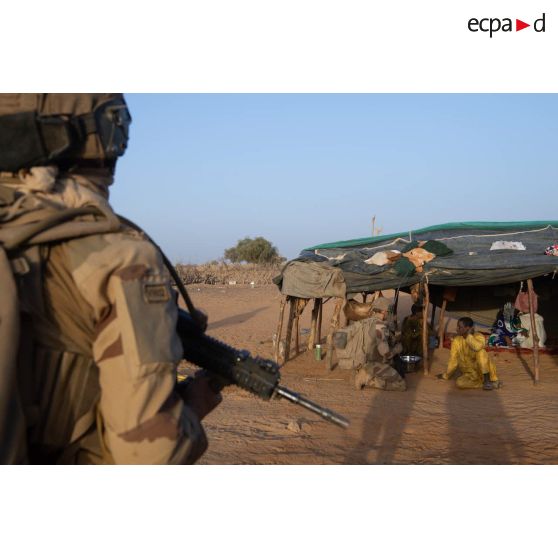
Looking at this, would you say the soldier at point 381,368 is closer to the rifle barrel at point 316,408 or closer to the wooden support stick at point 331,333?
the wooden support stick at point 331,333

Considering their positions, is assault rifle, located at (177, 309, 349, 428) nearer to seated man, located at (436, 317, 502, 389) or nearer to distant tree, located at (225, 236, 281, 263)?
seated man, located at (436, 317, 502, 389)

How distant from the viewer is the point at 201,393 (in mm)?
2092

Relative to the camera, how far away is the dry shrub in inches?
1180

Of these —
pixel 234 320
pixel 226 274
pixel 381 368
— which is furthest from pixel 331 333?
pixel 226 274

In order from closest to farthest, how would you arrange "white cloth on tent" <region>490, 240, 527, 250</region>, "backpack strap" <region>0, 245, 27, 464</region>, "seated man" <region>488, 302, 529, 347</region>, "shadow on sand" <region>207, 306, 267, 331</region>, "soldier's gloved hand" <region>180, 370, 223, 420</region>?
"backpack strap" <region>0, 245, 27, 464</region>, "soldier's gloved hand" <region>180, 370, 223, 420</region>, "white cloth on tent" <region>490, 240, 527, 250</region>, "seated man" <region>488, 302, 529, 347</region>, "shadow on sand" <region>207, 306, 267, 331</region>

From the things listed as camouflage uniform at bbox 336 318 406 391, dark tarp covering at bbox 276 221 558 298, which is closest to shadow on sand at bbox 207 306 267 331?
dark tarp covering at bbox 276 221 558 298

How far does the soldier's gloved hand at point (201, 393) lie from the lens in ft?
6.74

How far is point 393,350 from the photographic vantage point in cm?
1002

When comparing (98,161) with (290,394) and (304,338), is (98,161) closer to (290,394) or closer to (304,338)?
(290,394)

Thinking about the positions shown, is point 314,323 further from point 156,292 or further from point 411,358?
point 156,292

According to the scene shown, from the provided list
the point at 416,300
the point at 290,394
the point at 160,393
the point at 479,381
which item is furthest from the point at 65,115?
the point at 416,300

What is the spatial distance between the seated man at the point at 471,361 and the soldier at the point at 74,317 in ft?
29.0

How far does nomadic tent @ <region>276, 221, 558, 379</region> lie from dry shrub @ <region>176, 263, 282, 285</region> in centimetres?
1485

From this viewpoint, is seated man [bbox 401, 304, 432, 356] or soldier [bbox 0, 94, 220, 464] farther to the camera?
seated man [bbox 401, 304, 432, 356]
